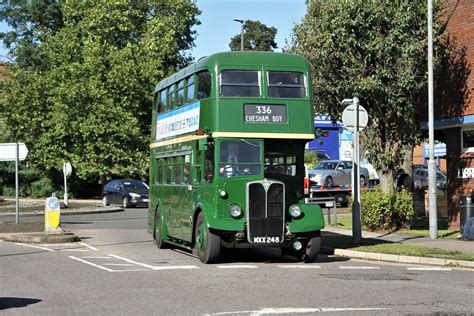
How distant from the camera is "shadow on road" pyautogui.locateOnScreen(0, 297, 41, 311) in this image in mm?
9484

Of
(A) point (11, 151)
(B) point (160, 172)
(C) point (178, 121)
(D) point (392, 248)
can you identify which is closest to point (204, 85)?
(C) point (178, 121)

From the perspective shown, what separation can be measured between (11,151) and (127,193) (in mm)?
14825

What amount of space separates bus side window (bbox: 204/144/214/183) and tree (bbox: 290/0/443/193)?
7.24m

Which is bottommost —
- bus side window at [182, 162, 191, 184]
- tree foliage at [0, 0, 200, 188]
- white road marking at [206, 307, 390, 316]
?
white road marking at [206, 307, 390, 316]

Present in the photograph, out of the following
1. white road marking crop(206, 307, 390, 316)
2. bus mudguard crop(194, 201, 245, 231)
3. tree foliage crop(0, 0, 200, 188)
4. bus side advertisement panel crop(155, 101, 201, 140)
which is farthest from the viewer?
tree foliage crop(0, 0, 200, 188)

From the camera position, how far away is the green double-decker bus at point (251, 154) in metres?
14.2

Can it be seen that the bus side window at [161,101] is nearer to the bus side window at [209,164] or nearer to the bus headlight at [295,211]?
the bus side window at [209,164]

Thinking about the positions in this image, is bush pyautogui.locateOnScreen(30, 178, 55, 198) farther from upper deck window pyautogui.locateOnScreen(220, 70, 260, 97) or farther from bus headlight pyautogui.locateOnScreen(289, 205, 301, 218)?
bus headlight pyautogui.locateOnScreen(289, 205, 301, 218)

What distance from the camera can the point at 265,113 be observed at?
1453 centimetres

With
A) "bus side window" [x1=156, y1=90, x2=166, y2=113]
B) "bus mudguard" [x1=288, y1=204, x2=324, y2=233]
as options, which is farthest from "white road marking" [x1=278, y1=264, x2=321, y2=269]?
"bus side window" [x1=156, y1=90, x2=166, y2=113]

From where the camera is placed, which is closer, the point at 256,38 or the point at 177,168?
the point at 177,168

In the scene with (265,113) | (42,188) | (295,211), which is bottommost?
(295,211)

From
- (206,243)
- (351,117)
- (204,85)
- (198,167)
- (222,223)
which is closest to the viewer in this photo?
(222,223)

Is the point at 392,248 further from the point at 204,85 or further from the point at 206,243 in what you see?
the point at 204,85
